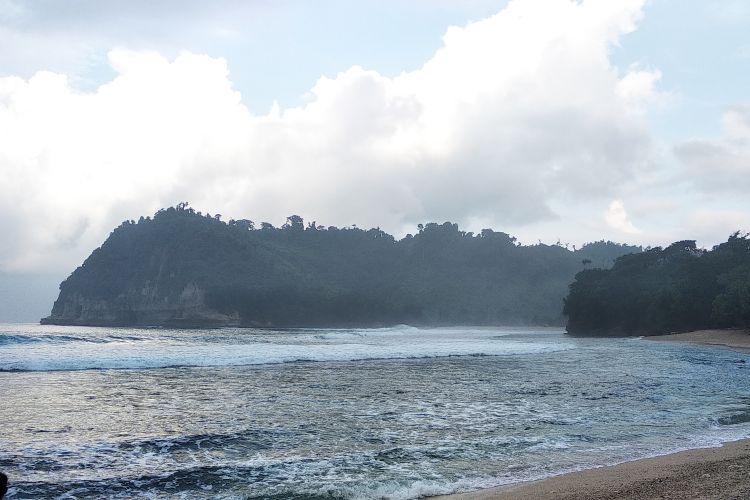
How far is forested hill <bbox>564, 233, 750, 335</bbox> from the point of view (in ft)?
177

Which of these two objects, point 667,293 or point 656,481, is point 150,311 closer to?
point 667,293

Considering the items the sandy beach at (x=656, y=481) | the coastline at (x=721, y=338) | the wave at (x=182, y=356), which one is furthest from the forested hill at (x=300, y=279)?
the sandy beach at (x=656, y=481)

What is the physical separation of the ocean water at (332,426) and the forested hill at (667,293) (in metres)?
34.3

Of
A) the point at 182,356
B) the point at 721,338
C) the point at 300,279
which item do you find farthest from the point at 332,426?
the point at 300,279

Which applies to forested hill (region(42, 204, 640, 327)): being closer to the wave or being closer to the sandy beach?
the wave

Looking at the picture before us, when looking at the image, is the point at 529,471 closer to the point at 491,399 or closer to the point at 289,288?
the point at 491,399

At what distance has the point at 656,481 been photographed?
709 cm

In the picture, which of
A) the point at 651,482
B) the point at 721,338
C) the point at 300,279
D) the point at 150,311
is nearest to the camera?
the point at 651,482

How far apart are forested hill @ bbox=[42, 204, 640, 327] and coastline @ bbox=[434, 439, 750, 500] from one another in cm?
9889

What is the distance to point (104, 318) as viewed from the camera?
108812mm

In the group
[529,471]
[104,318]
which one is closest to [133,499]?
[529,471]

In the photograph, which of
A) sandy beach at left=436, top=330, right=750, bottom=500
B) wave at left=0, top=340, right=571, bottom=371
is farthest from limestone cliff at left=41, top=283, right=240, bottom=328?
sandy beach at left=436, top=330, right=750, bottom=500

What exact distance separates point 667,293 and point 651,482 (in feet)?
204

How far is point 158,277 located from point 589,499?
113456mm
